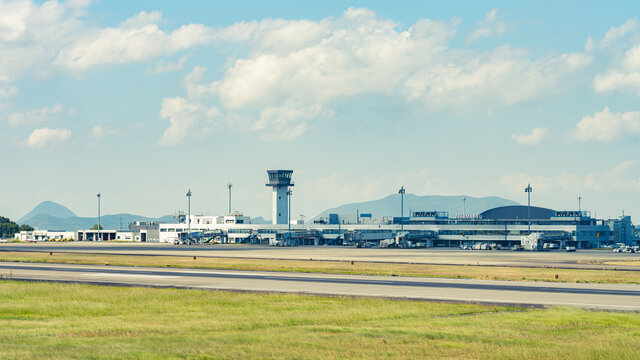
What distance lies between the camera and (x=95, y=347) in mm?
30156

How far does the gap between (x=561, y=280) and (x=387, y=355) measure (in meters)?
42.4

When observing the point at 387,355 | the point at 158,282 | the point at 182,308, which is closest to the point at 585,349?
the point at 387,355

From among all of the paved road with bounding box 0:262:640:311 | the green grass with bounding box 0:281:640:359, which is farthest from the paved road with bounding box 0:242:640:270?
the green grass with bounding box 0:281:640:359

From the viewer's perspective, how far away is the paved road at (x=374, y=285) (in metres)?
50.2

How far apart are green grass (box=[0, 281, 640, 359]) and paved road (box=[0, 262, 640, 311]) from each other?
470 centimetres

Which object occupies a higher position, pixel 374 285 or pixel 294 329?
pixel 294 329

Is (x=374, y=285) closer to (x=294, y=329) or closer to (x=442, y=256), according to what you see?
(x=294, y=329)

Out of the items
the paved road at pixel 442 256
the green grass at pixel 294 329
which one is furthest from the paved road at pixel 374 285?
the paved road at pixel 442 256

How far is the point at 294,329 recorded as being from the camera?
36.3 m

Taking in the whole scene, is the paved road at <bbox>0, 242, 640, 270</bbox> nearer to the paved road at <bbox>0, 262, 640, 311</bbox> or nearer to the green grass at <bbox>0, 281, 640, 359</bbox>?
the paved road at <bbox>0, 262, 640, 311</bbox>

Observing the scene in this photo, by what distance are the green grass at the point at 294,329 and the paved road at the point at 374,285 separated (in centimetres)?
470

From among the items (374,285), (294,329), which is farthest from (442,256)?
(294,329)

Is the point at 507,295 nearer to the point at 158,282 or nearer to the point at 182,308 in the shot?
the point at 182,308

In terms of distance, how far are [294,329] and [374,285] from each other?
25.4m
